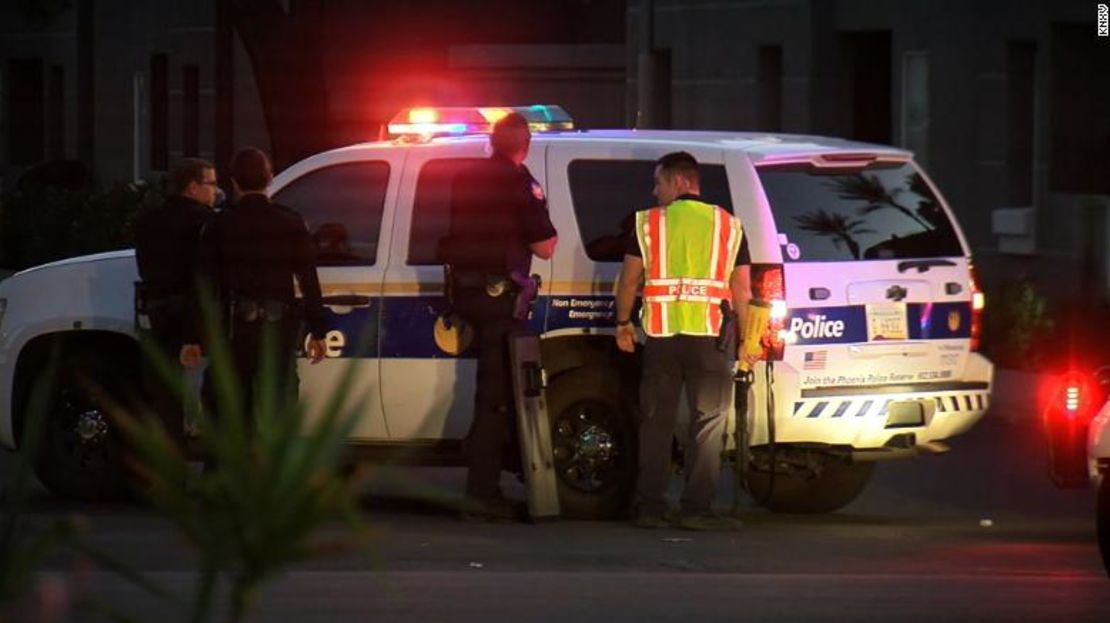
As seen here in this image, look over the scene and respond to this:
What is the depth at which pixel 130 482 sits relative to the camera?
11.7 metres

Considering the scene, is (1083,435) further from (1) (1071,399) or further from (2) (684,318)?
(2) (684,318)

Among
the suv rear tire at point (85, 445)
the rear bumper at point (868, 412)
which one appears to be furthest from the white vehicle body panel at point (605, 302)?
the suv rear tire at point (85, 445)

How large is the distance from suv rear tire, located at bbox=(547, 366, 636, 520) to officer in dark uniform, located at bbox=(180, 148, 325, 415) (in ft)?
3.60

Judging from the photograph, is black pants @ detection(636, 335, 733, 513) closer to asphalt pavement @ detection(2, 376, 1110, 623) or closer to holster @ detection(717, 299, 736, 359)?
holster @ detection(717, 299, 736, 359)

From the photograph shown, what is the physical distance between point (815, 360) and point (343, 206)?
226 cm

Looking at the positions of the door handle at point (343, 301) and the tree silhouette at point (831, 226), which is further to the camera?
the door handle at point (343, 301)

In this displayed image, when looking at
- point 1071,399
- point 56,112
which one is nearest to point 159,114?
point 56,112

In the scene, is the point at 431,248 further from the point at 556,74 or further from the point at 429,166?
the point at 556,74

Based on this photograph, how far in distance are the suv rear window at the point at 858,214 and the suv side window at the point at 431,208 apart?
137 cm

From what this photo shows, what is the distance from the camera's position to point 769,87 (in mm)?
28078

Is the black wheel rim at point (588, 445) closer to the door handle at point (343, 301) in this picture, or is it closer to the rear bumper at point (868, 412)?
the rear bumper at point (868, 412)

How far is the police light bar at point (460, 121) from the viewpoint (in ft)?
39.8

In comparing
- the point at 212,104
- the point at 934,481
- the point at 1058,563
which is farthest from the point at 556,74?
the point at 1058,563

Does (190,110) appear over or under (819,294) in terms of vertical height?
over
